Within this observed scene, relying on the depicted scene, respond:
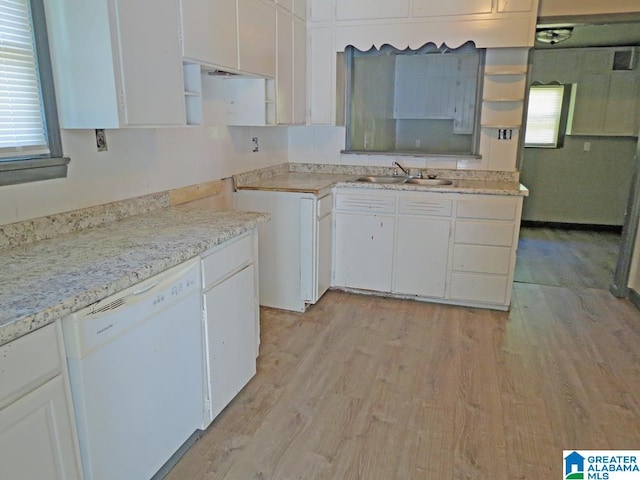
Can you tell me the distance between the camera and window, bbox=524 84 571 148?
5.88m

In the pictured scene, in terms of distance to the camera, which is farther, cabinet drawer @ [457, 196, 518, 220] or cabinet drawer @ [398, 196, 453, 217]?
cabinet drawer @ [398, 196, 453, 217]

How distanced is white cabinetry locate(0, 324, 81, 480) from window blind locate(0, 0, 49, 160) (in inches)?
36.0

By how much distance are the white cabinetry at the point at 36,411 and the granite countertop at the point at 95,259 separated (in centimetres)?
6

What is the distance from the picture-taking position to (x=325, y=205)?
3465mm

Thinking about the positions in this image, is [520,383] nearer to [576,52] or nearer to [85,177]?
[85,177]

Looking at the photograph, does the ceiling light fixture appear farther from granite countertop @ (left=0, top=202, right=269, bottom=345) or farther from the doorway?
granite countertop @ (left=0, top=202, right=269, bottom=345)

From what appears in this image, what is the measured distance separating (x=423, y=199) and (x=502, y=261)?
2.41 ft

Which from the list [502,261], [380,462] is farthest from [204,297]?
[502,261]

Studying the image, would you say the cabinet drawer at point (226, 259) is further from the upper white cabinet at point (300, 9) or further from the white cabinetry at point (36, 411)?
the upper white cabinet at point (300, 9)

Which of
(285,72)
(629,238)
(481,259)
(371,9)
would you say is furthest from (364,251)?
(629,238)

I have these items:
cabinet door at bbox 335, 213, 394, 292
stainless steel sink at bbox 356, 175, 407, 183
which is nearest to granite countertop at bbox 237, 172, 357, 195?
stainless steel sink at bbox 356, 175, 407, 183

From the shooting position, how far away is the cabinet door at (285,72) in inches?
128

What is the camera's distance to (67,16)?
1.75 meters

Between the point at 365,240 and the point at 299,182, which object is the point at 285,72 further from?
the point at 365,240
